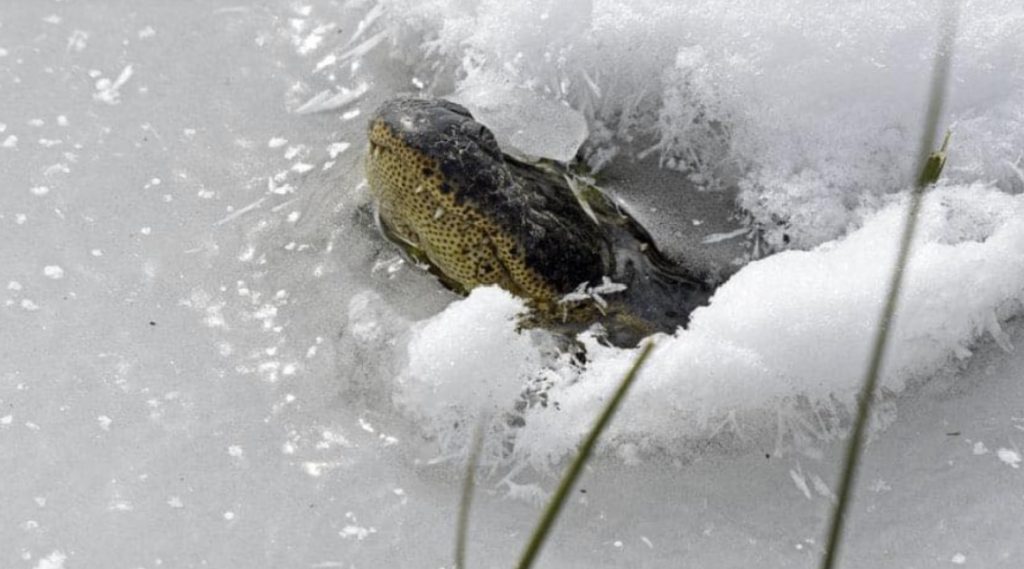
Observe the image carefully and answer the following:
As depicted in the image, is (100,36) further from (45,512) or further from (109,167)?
(45,512)

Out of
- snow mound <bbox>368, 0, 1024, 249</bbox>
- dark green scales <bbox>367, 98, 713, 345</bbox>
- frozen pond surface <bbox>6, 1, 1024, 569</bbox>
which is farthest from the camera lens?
snow mound <bbox>368, 0, 1024, 249</bbox>

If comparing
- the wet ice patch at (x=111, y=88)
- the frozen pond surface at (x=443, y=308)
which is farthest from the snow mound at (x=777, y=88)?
the wet ice patch at (x=111, y=88)

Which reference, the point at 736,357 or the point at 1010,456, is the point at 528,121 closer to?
the point at 736,357

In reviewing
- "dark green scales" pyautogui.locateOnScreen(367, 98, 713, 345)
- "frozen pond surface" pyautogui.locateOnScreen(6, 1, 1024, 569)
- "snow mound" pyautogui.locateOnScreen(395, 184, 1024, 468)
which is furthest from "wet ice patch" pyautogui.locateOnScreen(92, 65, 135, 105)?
"snow mound" pyautogui.locateOnScreen(395, 184, 1024, 468)

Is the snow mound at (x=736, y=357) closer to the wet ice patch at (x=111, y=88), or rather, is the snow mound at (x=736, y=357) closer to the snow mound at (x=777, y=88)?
the snow mound at (x=777, y=88)

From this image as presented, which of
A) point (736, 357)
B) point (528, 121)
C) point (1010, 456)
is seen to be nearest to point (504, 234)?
point (528, 121)

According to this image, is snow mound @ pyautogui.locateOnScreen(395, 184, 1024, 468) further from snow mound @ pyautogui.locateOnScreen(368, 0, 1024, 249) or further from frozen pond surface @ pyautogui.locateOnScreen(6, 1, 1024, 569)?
snow mound @ pyautogui.locateOnScreen(368, 0, 1024, 249)
